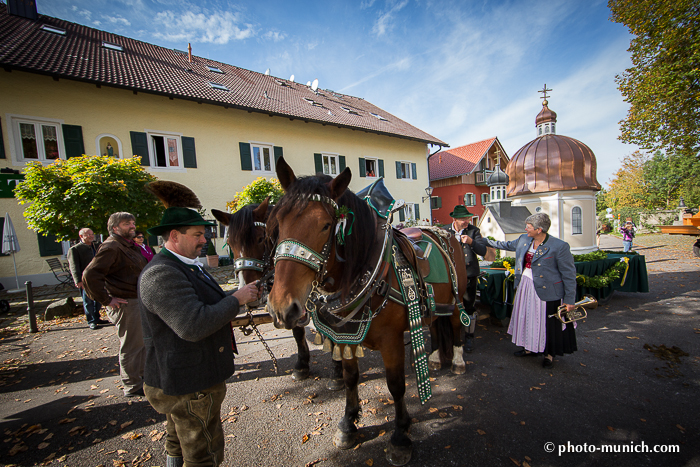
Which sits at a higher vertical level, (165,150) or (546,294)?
(165,150)

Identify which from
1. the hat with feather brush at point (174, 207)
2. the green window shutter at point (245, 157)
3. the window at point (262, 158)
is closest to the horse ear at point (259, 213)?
the hat with feather brush at point (174, 207)

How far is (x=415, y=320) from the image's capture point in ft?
7.26

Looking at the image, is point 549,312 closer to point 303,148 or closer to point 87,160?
point 87,160

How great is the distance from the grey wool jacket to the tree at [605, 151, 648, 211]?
161ft

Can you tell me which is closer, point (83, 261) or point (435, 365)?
point (435, 365)

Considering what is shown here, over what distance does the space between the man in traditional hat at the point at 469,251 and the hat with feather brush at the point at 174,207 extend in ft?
11.0

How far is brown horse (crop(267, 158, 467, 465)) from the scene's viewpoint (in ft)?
4.67

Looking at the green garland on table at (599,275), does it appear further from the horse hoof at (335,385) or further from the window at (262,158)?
the window at (262,158)

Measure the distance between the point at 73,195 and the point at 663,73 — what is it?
19.1 meters

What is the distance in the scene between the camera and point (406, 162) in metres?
20.4

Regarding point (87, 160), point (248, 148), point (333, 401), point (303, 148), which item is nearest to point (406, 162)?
point (303, 148)

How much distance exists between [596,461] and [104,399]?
196 inches

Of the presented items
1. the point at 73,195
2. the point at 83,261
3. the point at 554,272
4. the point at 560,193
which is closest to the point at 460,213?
the point at 554,272

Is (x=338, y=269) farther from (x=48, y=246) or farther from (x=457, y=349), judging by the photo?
(x=48, y=246)
